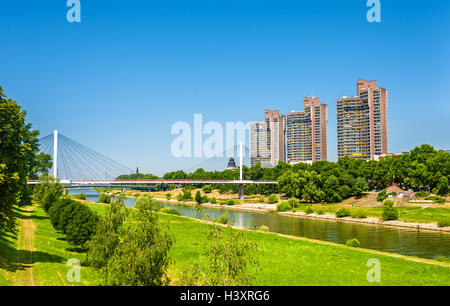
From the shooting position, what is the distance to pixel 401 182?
70.4 metres

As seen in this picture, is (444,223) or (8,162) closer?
(8,162)

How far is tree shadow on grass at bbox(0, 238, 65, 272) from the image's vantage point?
641 inches

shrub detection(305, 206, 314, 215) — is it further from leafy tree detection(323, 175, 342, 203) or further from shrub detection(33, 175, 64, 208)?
shrub detection(33, 175, 64, 208)

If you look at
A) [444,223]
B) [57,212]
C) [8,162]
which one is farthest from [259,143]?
[8,162]

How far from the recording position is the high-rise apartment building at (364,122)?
106812mm

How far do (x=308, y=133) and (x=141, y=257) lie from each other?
12058 centimetres

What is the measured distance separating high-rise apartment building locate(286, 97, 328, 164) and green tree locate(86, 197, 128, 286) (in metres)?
111

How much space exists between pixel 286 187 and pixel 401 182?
2267 cm

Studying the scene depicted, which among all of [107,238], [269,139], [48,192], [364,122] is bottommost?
[107,238]

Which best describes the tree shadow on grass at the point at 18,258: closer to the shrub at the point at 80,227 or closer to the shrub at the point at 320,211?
the shrub at the point at 80,227

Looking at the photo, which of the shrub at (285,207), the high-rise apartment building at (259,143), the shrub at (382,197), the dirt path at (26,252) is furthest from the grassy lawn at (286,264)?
the high-rise apartment building at (259,143)

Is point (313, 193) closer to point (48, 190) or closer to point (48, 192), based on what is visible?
point (48, 190)

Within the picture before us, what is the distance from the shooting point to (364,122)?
357 feet
